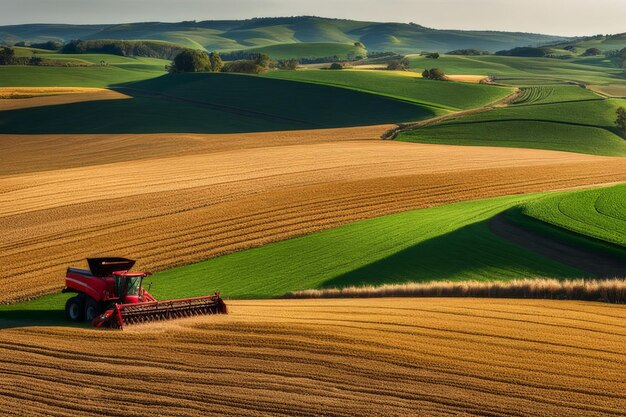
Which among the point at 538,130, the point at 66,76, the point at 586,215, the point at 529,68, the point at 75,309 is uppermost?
the point at 529,68

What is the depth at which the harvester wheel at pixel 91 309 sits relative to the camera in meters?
23.0

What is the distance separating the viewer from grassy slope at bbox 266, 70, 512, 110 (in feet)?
331

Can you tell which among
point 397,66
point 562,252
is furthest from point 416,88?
point 562,252

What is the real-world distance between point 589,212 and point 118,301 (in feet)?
75.6

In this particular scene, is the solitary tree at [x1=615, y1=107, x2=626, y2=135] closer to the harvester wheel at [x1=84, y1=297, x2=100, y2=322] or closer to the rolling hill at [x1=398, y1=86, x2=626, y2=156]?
the rolling hill at [x1=398, y1=86, x2=626, y2=156]

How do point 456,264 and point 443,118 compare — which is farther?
point 443,118

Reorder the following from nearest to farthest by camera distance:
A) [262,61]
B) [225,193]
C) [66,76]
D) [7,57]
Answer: [225,193] → [66,76] → [262,61] → [7,57]

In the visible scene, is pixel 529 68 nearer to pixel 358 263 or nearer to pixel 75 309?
pixel 358 263

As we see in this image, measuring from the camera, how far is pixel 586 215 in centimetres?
3584

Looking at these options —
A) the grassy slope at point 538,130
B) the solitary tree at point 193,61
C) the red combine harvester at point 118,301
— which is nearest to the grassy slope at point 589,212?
the red combine harvester at point 118,301

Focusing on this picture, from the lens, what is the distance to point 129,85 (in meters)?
127

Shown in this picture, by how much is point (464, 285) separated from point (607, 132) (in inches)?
2272

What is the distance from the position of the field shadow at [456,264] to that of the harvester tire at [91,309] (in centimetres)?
804

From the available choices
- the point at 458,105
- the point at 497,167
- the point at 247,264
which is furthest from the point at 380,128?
the point at 247,264
